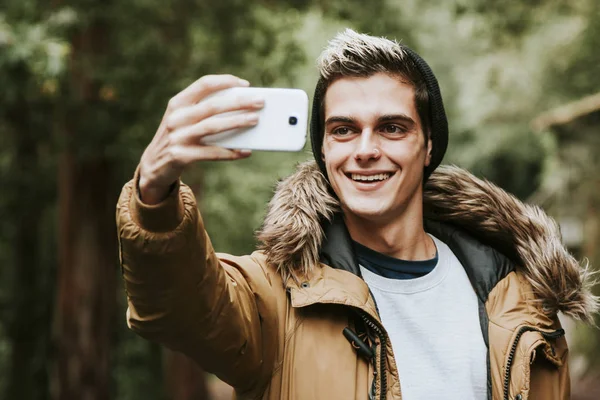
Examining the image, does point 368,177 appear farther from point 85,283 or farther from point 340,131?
point 85,283

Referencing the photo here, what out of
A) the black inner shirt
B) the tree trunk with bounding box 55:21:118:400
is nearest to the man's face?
the black inner shirt

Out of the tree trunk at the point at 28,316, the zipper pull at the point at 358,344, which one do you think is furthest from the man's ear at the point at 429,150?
the tree trunk at the point at 28,316

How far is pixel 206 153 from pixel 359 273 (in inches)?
32.5

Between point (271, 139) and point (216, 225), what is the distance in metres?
13.1

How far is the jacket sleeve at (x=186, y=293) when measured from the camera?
1993 mm

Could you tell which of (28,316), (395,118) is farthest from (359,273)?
(28,316)

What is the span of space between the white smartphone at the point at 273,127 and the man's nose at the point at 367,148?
19.7 inches

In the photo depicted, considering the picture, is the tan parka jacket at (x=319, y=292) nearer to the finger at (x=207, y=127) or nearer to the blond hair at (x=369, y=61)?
the finger at (x=207, y=127)

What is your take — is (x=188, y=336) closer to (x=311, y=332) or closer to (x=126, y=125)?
(x=311, y=332)

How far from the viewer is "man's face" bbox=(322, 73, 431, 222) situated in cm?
255

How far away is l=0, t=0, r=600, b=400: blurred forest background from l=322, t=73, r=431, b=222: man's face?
124cm

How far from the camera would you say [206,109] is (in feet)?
6.23

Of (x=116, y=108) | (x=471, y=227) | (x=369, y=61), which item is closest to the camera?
(x=369, y=61)

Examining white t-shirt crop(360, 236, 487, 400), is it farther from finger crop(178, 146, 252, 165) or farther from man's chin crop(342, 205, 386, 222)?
finger crop(178, 146, 252, 165)
